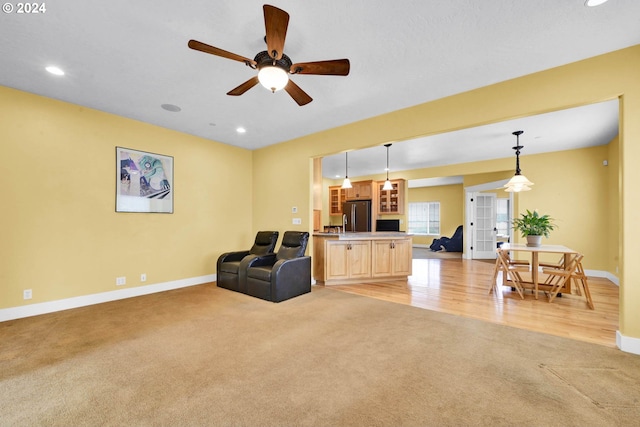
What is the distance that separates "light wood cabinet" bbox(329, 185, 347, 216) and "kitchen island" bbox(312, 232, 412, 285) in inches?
177

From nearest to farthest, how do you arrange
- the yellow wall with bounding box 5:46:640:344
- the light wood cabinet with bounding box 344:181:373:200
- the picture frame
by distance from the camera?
the yellow wall with bounding box 5:46:640:344 → the picture frame → the light wood cabinet with bounding box 344:181:373:200

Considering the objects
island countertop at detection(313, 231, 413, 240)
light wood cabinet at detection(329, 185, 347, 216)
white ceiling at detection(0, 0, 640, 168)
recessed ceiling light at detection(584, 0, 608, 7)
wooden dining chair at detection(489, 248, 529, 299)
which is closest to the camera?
recessed ceiling light at detection(584, 0, 608, 7)

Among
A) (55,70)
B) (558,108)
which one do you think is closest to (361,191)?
(558,108)

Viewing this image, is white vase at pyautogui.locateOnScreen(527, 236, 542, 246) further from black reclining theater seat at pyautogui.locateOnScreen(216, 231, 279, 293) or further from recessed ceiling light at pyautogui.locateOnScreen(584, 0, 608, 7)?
black reclining theater seat at pyautogui.locateOnScreen(216, 231, 279, 293)

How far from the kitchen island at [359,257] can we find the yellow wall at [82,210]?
2235 mm

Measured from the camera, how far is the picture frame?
13.5 feet

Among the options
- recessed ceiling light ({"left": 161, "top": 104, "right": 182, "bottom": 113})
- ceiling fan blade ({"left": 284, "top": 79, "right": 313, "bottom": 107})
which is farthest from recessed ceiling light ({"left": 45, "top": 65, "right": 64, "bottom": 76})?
ceiling fan blade ({"left": 284, "top": 79, "right": 313, "bottom": 107})

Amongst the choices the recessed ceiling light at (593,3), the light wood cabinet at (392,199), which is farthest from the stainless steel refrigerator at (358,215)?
the recessed ceiling light at (593,3)

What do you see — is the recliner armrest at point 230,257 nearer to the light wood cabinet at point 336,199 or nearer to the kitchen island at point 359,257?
the kitchen island at point 359,257

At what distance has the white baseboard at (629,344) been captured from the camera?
2416 millimetres

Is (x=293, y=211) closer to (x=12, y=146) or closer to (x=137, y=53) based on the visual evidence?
(x=137, y=53)

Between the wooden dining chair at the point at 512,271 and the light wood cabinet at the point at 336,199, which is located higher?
the light wood cabinet at the point at 336,199

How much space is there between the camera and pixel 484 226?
8430 mm

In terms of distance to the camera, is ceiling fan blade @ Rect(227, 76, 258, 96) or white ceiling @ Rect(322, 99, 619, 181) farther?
white ceiling @ Rect(322, 99, 619, 181)
